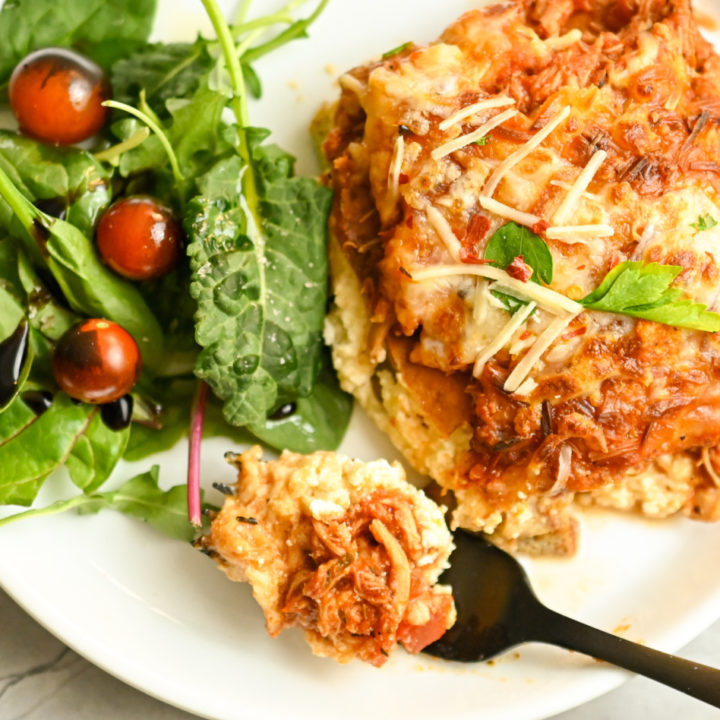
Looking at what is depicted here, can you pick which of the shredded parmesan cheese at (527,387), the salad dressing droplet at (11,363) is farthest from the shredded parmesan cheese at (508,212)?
the salad dressing droplet at (11,363)

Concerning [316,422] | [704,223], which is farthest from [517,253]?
[316,422]

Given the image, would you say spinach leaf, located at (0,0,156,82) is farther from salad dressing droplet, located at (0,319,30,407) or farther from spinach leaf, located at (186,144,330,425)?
salad dressing droplet, located at (0,319,30,407)

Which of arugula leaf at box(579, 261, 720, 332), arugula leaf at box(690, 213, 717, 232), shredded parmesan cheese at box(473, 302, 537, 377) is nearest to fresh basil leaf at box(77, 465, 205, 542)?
shredded parmesan cheese at box(473, 302, 537, 377)

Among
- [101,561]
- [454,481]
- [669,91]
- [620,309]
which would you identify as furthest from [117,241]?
[669,91]

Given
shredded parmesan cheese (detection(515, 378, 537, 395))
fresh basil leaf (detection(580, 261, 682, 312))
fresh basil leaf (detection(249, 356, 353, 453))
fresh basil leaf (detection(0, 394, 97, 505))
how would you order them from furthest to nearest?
fresh basil leaf (detection(249, 356, 353, 453)) → fresh basil leaf (detection(0, 394, 97, 505)) → shredded parmesan cheese (detection(515, 378, 537, 395)) → fresh basil leaf (detection(580, 261, 682, 312))

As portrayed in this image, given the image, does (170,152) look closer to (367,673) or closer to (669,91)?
(669,91)

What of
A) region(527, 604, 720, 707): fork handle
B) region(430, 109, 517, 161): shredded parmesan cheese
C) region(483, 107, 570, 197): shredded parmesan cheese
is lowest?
region(527, 604, 720, 707): fork handle
